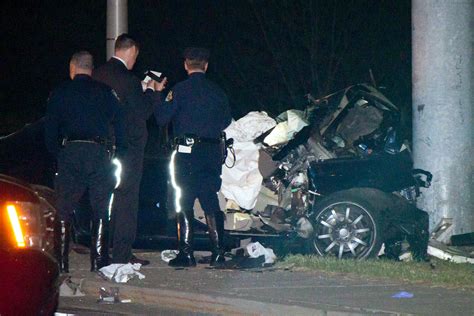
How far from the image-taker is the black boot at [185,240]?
416 inches

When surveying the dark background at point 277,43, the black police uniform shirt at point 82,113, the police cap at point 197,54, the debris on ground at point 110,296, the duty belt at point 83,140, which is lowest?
the debris on ground at point 110,296

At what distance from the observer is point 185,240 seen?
10.6 m

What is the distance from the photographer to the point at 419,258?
10.8 m

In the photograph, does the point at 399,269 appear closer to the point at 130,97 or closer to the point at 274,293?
the point at 274,293

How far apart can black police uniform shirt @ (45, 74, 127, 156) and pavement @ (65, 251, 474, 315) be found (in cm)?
128

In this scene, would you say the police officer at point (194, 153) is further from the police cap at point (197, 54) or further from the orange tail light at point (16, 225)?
the orange tail light at point (16, 225)

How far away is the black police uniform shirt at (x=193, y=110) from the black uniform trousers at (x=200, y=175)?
0.16 m

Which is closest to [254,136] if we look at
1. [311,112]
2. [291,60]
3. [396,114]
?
[311,112]

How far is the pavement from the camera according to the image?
323 inches

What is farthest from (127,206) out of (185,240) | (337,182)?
(337,182)

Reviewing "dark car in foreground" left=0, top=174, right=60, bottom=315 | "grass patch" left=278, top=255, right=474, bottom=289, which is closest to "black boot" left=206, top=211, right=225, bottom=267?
"grass patch" left=278, top=255, right=474, bottom=289

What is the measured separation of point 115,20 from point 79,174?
293 centimetres

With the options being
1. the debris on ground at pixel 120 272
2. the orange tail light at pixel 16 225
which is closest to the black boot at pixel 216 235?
the debris on ground at pixel 120 272

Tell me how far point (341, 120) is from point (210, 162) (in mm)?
1914
